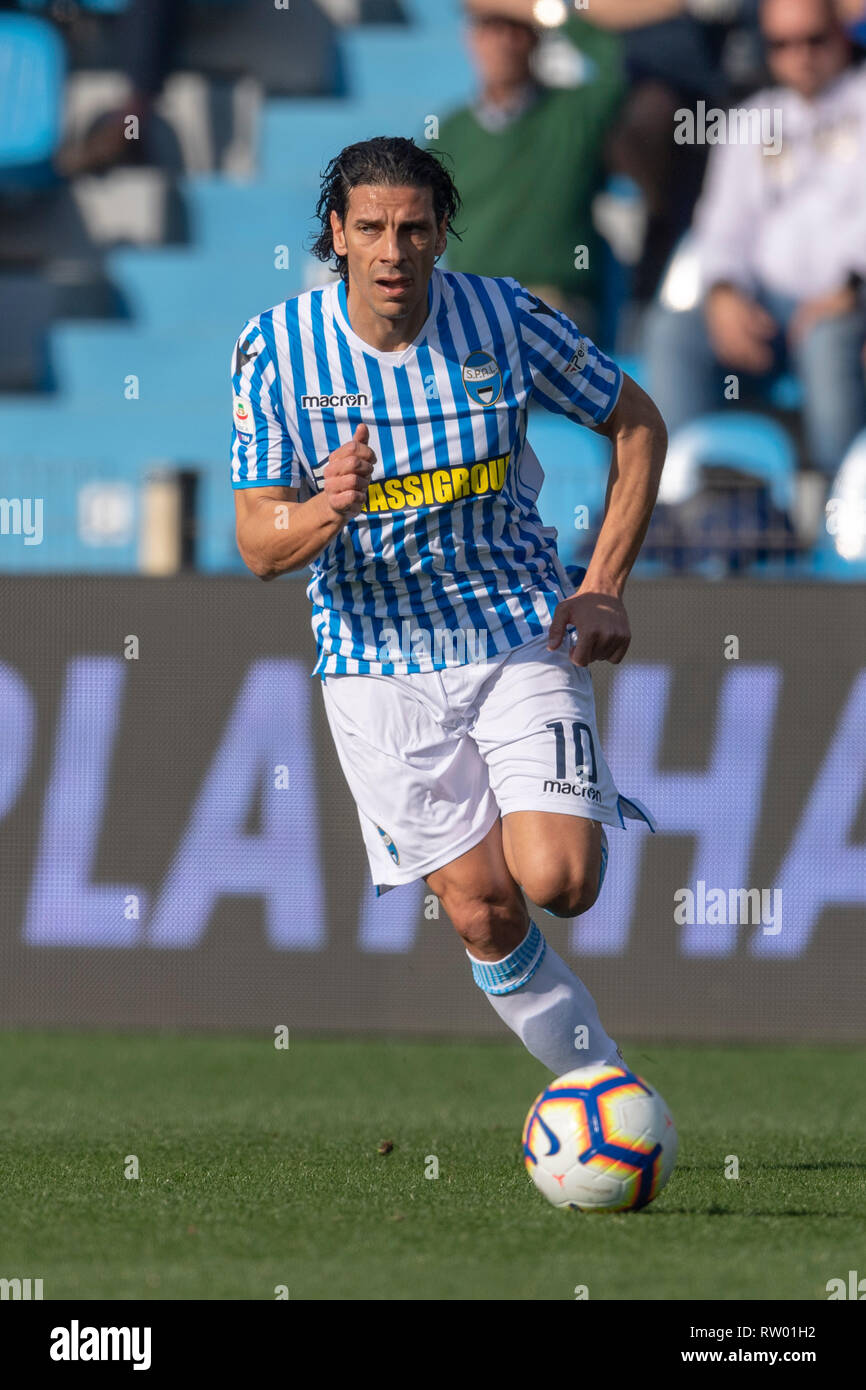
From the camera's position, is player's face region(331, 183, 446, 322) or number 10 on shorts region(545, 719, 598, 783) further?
number 10 on shorts region(545, 719, 598, 783)

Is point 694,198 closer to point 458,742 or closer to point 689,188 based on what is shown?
point 689,188

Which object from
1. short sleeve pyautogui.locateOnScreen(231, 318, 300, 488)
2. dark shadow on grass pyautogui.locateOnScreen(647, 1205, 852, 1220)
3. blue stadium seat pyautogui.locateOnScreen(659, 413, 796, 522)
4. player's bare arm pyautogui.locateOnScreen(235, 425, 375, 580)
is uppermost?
blue stadium seat pyautogui.locateOnScreen(659, 413, 796, 522)

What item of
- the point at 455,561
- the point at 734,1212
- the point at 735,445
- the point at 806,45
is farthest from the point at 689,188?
the point at 734,1212

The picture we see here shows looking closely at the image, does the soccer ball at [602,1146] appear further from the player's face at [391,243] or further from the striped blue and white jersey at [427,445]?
the player's face at [391,243]

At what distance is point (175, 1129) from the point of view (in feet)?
19.8

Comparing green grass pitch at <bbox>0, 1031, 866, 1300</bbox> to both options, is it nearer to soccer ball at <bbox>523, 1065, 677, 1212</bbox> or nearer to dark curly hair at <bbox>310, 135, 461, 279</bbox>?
soccer ball at <bbox>523, 1065, 677, 1212</bbox>

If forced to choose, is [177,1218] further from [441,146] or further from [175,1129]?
[441,146]

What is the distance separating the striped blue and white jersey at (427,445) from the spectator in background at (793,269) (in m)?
6.86

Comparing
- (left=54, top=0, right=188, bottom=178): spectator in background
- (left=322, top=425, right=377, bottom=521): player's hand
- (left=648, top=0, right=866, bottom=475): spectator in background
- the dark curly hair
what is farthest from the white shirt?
(left=322, top=425, right=377, bottom=521): player's hand

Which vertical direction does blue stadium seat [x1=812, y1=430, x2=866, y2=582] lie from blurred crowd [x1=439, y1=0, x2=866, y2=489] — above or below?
below

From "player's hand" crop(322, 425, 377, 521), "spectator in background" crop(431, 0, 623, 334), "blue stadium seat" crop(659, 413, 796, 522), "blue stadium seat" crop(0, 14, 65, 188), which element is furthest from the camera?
"blue stadium seat" crop(0, 14, 65, 188)

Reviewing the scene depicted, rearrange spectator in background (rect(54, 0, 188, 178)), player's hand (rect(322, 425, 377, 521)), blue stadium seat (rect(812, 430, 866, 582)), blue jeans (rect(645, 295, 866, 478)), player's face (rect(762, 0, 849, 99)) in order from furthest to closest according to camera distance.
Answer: spectator in background (rect(54, 0, 188, 178))
player's face (rect(762, 0, 849, 99))
blue jeans (rect(645, 295, 866, 478))
blue stadium seat (rect(812, 430, 866, 582))
player's hand (rect(322, 425, 377, 521))

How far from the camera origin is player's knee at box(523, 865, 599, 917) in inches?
185
